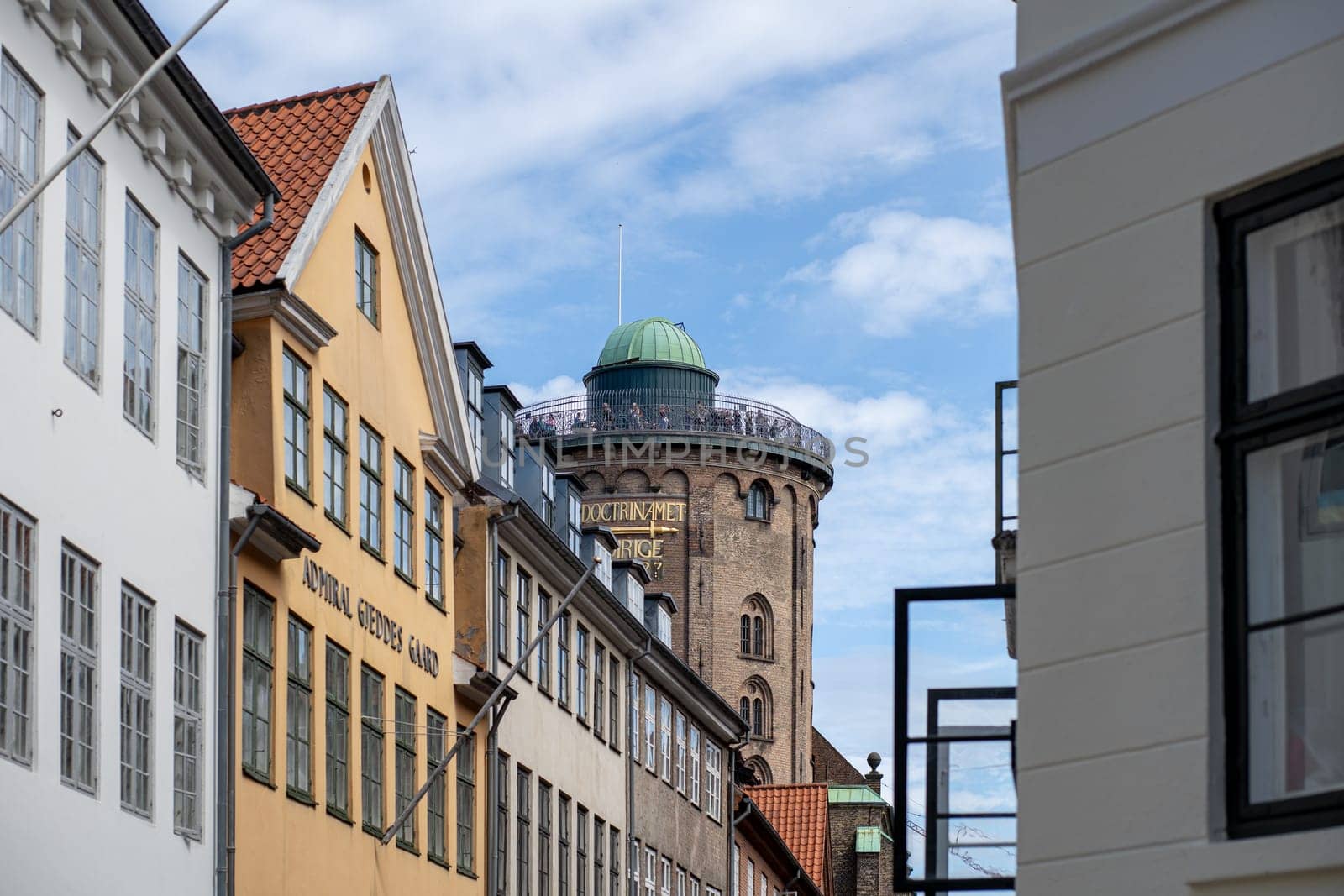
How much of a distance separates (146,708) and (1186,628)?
1411cm

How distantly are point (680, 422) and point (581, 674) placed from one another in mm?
51885

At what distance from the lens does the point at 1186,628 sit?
6.60 meters

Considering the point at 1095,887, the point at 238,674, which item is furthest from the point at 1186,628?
the point at 238,674

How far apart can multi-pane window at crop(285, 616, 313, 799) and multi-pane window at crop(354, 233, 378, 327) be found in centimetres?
457

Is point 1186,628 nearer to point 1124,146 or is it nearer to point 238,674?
point 1124,146

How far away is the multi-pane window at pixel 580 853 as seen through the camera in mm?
38406

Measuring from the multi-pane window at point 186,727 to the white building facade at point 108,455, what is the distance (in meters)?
0.03

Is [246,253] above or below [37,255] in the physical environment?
above

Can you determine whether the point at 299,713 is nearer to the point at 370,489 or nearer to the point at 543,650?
the point at 370,489

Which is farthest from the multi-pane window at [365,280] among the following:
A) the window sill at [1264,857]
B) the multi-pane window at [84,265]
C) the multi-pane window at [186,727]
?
the window sill at [1264,857]

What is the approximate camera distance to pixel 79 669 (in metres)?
17.7

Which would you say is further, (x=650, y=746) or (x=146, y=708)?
(x=650, y=746)

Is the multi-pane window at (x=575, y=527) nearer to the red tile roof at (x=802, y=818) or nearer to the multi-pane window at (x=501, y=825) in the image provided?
the multi-pane window at (x=501, y=825)

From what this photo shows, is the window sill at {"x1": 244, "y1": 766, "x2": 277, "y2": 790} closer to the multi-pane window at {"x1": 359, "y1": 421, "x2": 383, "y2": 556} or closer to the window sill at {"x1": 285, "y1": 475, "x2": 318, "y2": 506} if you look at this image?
the window sill at {"x1": 285, "y1": 475, "x2": 318, "y2": 506}
